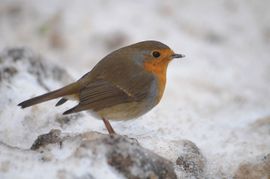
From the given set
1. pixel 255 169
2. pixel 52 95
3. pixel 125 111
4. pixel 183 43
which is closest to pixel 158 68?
pixel 125 111

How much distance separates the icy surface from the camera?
219 inches

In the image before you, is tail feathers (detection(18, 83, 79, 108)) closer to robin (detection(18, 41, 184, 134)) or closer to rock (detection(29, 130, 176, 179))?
robin (detection(18, 41, 184, 134))

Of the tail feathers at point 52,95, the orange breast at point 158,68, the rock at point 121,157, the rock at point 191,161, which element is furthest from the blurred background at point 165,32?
the rock at point 121,157

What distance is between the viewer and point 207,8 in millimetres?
8289

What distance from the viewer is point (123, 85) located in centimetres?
441

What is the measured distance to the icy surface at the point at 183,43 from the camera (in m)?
5.56

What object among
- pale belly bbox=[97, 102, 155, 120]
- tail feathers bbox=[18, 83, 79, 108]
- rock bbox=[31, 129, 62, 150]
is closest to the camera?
rock bbox=[31, 129, 62, 150]

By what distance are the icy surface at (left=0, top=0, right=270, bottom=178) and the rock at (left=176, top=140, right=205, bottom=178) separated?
941 mm

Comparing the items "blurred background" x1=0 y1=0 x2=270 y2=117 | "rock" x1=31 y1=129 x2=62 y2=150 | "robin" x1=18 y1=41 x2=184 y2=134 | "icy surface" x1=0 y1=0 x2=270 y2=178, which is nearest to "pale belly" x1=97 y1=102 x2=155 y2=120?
"robin" x1=18 y1=41 x2=184 y2=134

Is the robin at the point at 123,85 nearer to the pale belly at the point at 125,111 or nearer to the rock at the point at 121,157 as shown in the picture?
the pale belly at the point at 125,111

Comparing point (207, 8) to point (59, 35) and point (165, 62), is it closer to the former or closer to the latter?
point (59, 35)

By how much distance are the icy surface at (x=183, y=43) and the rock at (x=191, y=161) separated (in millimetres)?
941

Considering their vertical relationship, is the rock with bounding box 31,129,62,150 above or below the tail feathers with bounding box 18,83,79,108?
below

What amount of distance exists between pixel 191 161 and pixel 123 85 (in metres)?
0.96
